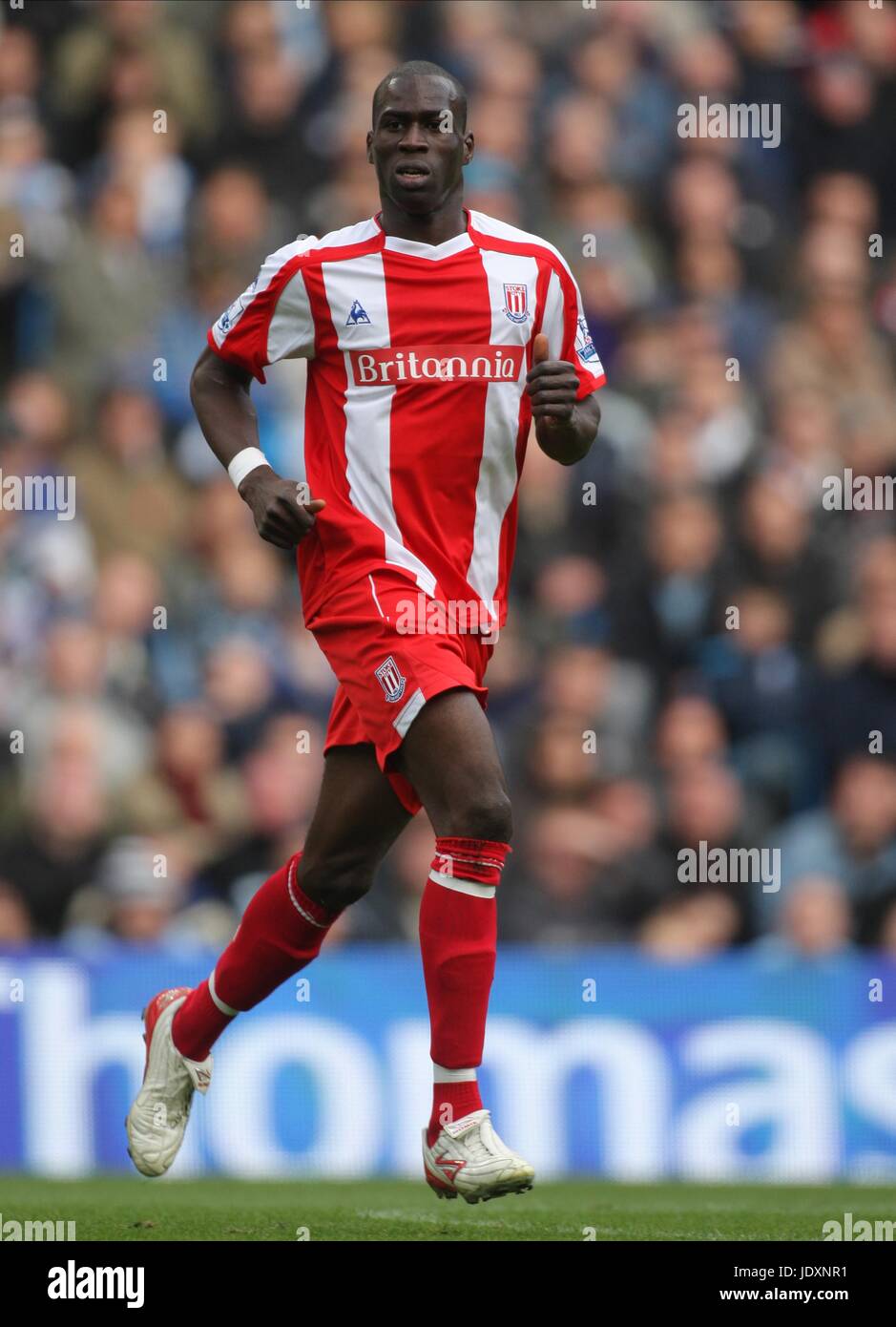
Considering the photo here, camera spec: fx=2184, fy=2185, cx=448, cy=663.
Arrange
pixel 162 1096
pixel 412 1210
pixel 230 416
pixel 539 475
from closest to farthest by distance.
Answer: pixel 230 416, pixel 162 1096, pixel 412 1210, pixel 539 475

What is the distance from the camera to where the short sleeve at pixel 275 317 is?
538 centimetres

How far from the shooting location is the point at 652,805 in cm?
927

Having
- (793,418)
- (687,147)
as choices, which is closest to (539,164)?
(687,147)

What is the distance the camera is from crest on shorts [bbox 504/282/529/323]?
17.7 feet

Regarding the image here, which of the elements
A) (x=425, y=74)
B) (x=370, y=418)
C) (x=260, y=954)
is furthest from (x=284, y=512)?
(x=260, y=954)

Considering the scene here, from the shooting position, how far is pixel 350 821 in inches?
212

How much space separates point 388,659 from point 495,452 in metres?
0.62

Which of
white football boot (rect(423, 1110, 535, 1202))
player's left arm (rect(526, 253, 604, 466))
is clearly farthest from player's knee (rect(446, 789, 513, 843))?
player's left arm (rect(526, 253, 604, 466))

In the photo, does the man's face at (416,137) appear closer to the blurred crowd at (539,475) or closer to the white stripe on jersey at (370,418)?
the white stripe on jersey at (370,418)

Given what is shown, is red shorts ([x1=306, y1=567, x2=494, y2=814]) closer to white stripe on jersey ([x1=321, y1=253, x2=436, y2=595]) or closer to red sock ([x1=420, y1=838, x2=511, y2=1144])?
white stripe on jersey ([x1=321, y1=253, x2=436, y2=595])

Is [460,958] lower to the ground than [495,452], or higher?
lower
